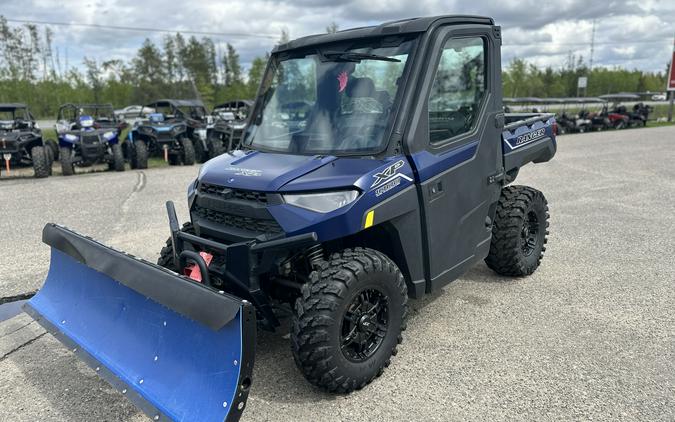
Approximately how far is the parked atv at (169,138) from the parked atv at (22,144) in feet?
7.20

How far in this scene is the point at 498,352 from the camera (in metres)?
3.60

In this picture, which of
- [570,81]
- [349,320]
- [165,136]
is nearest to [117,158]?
[165,136]

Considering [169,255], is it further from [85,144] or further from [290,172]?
[85,144]

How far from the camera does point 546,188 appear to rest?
9898mm

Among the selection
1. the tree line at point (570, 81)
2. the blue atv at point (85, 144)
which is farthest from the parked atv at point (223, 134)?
the tree line at point (570, 81)

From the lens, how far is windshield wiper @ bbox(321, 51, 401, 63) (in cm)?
346

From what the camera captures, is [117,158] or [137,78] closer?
[117,158]

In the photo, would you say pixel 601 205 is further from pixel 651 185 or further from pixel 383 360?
pixel 383 360

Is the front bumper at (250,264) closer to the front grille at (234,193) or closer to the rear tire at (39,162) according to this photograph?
the front grille at (234,193)

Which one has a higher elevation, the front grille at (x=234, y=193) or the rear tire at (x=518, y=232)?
the front grille at (x=234, y=193)

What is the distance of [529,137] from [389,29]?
6.74ft

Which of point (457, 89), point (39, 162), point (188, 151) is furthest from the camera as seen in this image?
point (188, 151)

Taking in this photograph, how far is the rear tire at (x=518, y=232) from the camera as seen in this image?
4.61 meters

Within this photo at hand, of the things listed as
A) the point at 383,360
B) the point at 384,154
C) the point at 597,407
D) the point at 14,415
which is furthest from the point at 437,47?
the point at 14,415
